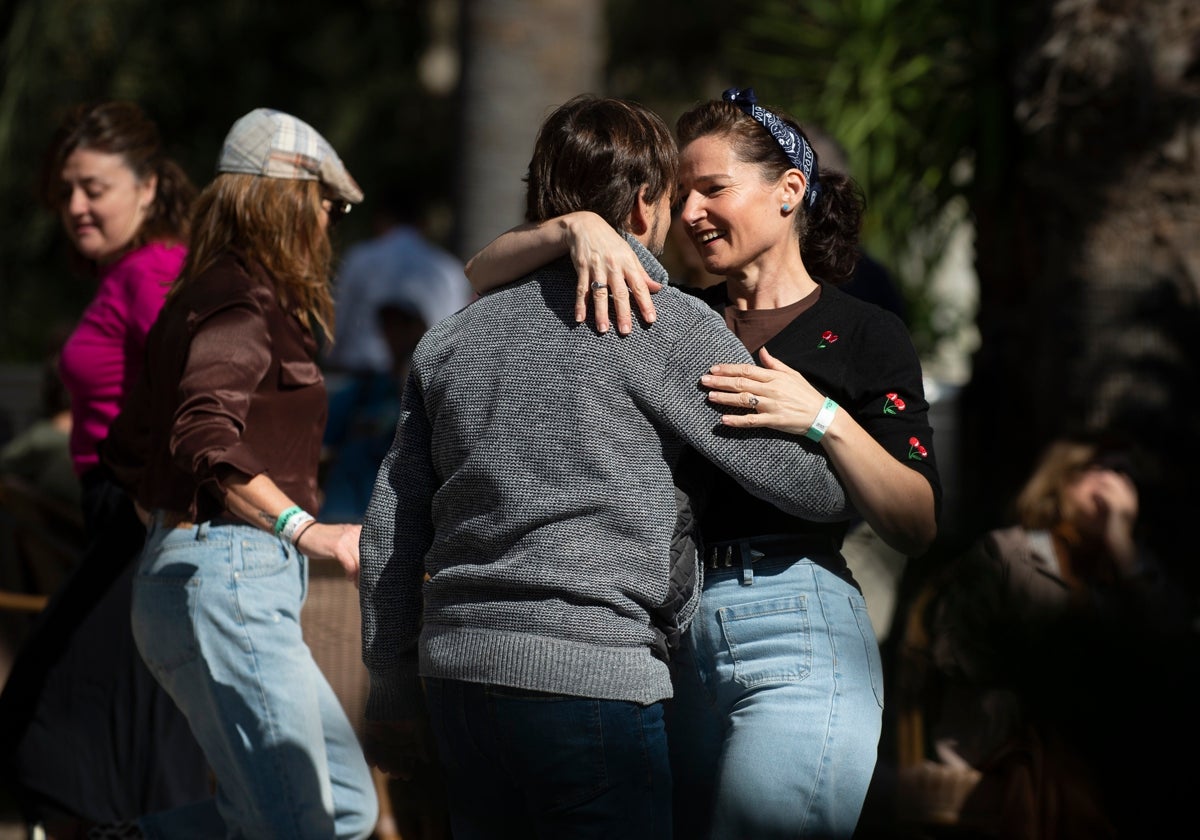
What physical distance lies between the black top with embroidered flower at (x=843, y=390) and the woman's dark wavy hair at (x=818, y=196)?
0.60 ft

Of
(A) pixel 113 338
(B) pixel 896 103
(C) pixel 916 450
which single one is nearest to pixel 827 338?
A: (C) pixel 916 450

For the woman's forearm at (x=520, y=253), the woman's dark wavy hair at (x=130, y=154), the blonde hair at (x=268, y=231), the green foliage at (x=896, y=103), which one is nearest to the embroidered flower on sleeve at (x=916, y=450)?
the woman's forearm at (x=520, y=253)

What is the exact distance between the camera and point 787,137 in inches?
89.4

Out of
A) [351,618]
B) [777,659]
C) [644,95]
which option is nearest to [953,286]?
[644,95]

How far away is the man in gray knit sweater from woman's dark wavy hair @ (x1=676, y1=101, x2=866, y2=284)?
0.23 meters

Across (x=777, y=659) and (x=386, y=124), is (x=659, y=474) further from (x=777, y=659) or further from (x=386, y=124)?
(x=386, y=124)

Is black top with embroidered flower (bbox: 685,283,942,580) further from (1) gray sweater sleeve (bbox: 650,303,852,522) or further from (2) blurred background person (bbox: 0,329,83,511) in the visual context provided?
(2) blurred background person (bbox: 0,329,83,511)

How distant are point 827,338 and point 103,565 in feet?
6.13

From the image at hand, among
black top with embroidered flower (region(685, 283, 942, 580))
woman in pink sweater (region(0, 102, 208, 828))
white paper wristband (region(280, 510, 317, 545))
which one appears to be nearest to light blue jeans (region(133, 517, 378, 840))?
white paper wristband (region(280, 510, 317, 545))

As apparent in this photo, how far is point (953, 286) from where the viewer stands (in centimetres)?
1333

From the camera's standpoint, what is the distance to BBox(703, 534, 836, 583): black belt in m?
2.16

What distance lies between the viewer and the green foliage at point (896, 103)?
4.90 metres

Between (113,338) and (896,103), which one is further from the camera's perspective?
(896,103)

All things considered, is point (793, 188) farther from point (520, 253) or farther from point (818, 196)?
point (520, 253)
